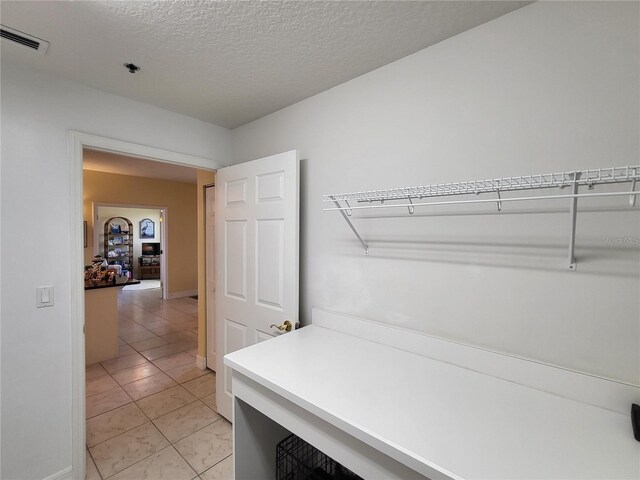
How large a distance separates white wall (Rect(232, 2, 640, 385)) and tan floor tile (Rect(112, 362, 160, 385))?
2563 mm

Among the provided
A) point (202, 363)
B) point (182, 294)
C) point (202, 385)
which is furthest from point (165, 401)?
point (182, 294)

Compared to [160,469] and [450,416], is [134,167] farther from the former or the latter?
[450,416]

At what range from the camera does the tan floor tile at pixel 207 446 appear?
1906 mm

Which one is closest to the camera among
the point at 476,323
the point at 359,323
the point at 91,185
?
the point at 476,323

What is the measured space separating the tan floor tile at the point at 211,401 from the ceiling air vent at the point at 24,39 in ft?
8.50

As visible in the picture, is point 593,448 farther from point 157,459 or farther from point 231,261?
point 157,459

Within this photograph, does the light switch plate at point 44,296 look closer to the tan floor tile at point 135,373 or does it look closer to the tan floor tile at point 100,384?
the tan floor tile at point 100,384

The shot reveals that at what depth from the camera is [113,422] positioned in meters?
2.28

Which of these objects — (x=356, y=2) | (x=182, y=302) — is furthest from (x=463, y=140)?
(x=182, y=302)

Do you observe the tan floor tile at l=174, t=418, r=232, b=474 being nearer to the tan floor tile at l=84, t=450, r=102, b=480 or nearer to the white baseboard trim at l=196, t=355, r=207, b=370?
the tan floor tile at l=84, t=450, r=102, b=480

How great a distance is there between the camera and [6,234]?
1.49 meters

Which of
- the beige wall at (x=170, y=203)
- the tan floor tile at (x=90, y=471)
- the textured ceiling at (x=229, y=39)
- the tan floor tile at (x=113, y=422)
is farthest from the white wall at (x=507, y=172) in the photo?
the beige wall at (x=170, y=203)

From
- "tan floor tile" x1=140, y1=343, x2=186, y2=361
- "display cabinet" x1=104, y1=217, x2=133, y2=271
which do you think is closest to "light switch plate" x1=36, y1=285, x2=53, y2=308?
"tan floor tile" x1=140, y1=343, x2=186, y2=361

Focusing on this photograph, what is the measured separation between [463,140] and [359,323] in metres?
1.04
